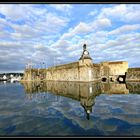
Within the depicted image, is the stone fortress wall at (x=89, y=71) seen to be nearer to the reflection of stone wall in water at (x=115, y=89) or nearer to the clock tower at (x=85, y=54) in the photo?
the clock tower at (x=85, y=54)

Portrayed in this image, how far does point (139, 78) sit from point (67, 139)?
219 ft

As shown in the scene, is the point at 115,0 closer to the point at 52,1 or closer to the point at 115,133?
the point at 52,1

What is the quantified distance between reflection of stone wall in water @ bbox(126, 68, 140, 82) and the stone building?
3.13 meters

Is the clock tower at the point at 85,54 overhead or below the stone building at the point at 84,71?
overhead

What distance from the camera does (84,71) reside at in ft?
190

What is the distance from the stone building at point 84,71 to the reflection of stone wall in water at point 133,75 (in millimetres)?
3130

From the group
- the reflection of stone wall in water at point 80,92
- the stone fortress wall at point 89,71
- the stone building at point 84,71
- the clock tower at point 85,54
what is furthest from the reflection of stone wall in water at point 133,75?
the reflection of stone wall in water at point 80,92

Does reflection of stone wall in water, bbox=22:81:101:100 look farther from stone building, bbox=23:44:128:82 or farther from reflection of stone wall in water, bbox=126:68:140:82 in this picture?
reflection of stone wall in water, bbox=126:68:140:82

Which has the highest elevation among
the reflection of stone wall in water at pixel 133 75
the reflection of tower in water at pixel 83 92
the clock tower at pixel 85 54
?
the clock tower at pixel 85 54

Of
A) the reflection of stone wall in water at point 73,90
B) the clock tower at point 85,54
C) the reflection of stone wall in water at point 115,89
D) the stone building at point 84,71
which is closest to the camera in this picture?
the reflection of stone wall in water at point 73,90

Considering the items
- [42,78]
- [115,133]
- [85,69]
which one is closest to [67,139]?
[115,133]

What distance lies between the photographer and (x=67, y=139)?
651 cm

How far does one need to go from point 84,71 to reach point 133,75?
65.8ft

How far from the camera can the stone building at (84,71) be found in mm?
59094
